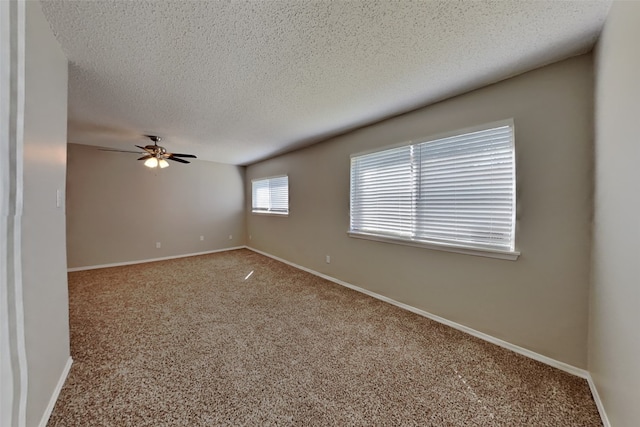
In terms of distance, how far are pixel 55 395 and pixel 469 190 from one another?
3403mm

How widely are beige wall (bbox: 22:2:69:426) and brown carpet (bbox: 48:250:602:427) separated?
0.98 feet

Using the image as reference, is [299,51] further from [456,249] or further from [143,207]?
[143,207]

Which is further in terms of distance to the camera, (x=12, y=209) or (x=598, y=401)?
(x=598, y=401)

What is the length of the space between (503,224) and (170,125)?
393 cm

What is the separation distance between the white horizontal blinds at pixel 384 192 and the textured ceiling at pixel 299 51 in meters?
0.57

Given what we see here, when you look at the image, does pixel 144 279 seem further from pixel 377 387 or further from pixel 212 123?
pixel 377 387

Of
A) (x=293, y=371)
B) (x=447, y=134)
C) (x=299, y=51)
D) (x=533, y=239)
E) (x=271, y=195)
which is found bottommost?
(x=293, y=371)

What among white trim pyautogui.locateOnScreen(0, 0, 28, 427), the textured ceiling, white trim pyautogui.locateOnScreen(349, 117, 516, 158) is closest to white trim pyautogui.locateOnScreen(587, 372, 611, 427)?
white trim pyautogui.locateOnScreen(349, 117, 516, 158)

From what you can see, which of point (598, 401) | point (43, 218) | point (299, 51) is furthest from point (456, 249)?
point (43, 218)

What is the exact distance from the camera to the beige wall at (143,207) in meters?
4.19

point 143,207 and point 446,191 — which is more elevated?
point 446,191

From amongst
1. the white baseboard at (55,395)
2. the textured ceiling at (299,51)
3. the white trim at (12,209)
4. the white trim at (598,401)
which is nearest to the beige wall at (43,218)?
the white baseboard at (55,395)

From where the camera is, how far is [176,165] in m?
5.12

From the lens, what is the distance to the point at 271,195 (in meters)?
5.26
